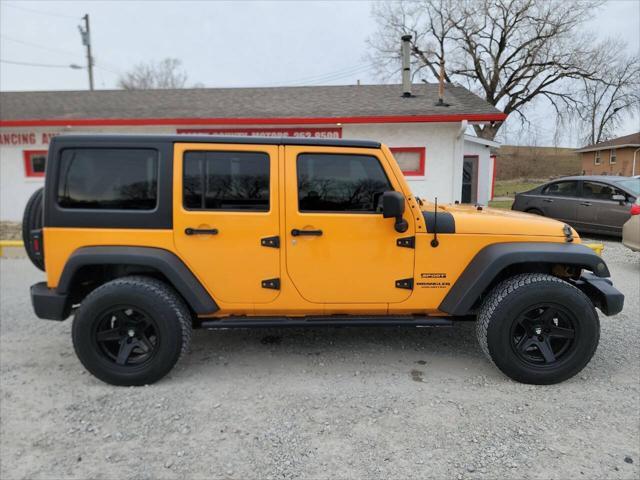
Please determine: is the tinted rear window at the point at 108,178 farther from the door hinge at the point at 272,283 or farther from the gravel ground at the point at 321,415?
the gravel ground at the point at 321,415

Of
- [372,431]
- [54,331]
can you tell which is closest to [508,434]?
[372,431]

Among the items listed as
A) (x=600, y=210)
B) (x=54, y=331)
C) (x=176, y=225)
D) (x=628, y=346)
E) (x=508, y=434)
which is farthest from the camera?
(x=600, y=210)

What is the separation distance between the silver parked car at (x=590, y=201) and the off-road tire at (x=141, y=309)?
29.8ft

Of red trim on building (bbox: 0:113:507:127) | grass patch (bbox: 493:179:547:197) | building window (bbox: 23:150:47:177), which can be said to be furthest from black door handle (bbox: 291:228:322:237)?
grass patch (bbox: 493:179:547:197)

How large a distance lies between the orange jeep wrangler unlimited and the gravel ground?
0.30m

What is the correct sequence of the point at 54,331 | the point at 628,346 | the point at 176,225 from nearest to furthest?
1. the point at 176,225
2. the point at 628,346
3. the point at 54,331

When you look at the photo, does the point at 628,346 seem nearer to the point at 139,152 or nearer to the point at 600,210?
→ the point at 139,152

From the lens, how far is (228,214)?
10.8ft

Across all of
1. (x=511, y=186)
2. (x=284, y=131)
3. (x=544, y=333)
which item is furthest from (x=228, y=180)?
(x=511, y=186)

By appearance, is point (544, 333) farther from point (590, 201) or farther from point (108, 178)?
point (590, 201)

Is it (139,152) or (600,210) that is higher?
(139,152)

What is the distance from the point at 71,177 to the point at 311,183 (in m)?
1.85

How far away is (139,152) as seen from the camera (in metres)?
3.31

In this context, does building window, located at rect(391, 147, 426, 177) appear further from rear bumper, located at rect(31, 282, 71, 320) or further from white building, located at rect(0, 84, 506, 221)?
rear bumper, located at rect(31, 282, 71, 320)
